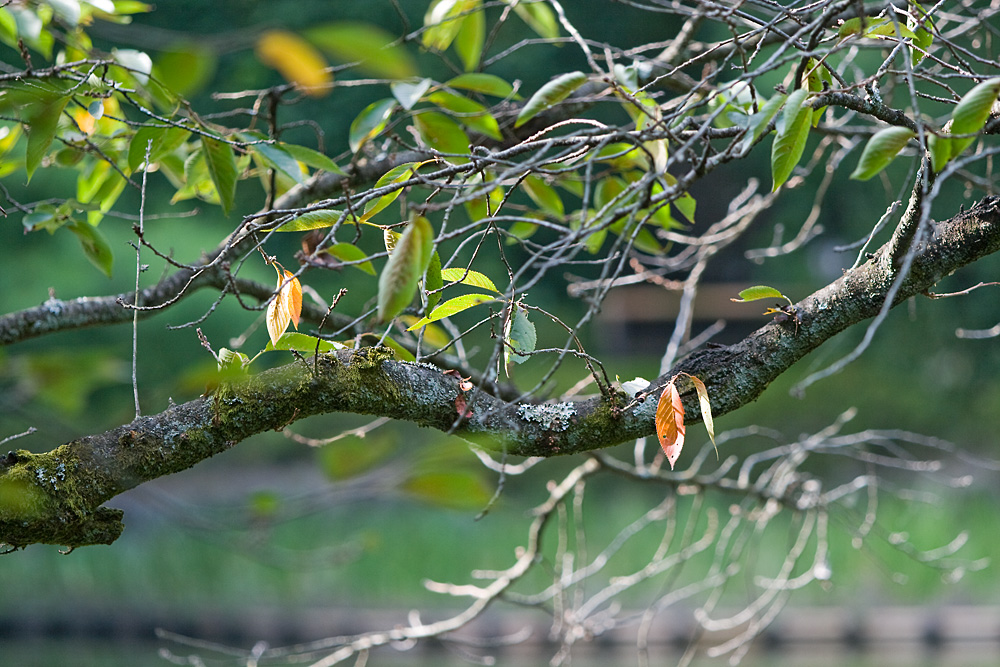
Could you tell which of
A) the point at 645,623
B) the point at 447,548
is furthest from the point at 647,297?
the point at 645,623

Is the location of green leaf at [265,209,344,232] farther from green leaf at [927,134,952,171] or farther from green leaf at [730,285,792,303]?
green leaf at [927,134,952,171]

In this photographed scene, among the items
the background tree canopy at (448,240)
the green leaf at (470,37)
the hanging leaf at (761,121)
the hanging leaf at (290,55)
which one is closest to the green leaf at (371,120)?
the background tree canopy at (448,240)

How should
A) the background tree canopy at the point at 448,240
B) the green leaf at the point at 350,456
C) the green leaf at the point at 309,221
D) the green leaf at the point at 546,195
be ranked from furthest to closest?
the green leaf at the point at 546,195
the green leaf at the point at 309,221
the background tree canopy at the point at 448,240
the green leaf at the point at 350,456

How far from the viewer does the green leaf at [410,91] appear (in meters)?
0.64

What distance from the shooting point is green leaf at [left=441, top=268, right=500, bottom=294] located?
811 millimetres

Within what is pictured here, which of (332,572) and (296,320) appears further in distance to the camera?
(332,572)

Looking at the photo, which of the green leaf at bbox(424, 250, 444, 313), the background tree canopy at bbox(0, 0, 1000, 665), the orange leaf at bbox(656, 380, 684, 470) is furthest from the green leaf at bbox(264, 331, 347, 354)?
the orange leaf at bbox(656, 380, 684, 470)

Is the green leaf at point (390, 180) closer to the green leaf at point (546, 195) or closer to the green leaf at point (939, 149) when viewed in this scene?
the green leaf at point (546, 195)

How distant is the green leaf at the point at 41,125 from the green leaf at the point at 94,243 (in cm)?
30

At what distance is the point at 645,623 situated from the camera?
4.84ft

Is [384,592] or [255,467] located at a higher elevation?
[384,592]

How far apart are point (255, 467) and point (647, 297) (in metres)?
3.43

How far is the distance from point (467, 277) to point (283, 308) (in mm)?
193

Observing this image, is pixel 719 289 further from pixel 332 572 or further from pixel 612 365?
pixel 332 572
